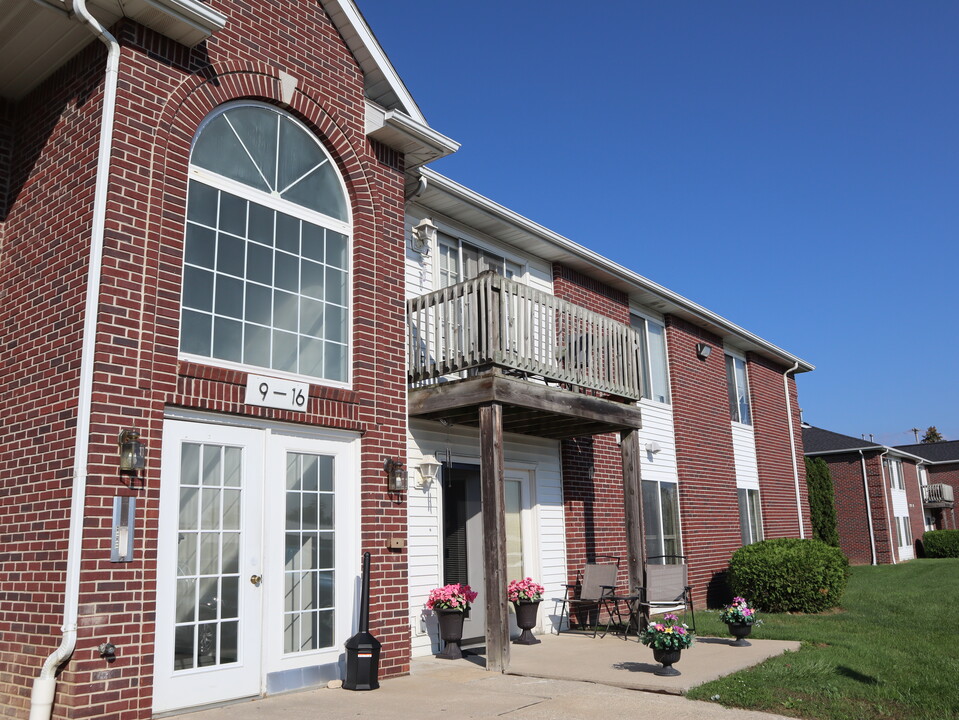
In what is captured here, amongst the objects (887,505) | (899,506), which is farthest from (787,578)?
(899,506)

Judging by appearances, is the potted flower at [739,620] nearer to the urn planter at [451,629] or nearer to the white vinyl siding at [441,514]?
the white vinyl siding at [441,514]

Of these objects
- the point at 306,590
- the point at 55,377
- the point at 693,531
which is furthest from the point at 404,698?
the point at 693,531

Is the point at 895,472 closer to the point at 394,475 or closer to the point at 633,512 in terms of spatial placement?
the point at 633,512

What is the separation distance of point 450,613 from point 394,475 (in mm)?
1904

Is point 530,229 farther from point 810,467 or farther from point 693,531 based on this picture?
point 810,467

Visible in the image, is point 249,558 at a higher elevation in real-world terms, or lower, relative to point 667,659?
higher

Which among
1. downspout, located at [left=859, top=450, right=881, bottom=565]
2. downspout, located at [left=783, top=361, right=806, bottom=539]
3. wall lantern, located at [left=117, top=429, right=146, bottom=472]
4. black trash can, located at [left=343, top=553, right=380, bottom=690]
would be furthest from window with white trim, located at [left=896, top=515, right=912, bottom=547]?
wall lantern, located at [left=117, top=429, right=146, bottom=472]

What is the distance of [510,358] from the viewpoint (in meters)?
8.98

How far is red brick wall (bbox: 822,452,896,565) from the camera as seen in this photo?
30.0 metres

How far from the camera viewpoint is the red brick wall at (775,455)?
19.0 meters

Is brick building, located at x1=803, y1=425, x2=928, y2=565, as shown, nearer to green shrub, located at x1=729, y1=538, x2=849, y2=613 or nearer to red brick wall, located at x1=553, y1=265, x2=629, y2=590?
green shrub, located at x1=729, y1=538, x2=849, y2=613

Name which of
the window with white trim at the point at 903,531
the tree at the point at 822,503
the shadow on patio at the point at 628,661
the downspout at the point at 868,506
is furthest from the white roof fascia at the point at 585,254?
the window with white trim at the point at 903,531

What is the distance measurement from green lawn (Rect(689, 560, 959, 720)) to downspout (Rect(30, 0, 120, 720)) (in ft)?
16.7

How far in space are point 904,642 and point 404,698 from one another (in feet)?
22.4
